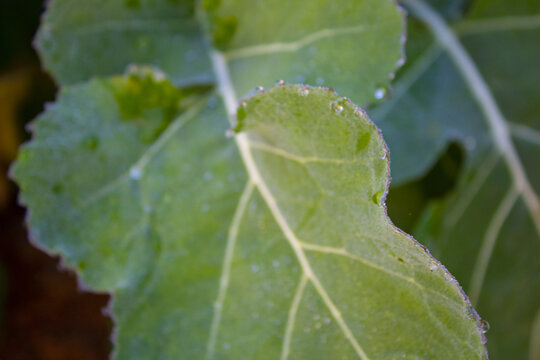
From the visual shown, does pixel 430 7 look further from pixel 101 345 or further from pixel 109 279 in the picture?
pixel 101 345

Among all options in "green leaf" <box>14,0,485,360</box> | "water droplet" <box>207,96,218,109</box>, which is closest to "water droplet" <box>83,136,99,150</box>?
"green leaf" <box>14,0,485,360</box>

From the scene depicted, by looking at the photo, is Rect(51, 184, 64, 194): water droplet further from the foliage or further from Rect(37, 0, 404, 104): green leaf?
Rect(37, 0, 404, 104): green leaf

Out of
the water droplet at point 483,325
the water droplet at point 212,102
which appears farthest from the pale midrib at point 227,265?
the water droplet at point 483,325

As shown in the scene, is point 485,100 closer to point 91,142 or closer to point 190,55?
point 190,55

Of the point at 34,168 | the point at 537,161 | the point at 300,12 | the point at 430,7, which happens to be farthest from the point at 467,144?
the point at 34,168

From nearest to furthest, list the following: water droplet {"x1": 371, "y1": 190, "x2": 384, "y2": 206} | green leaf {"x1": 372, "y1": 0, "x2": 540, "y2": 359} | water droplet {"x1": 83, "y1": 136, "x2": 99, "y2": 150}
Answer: water droplet {"x1": 371, "y1": 190, "x2": 384, "y2": 206} → water droplet {"x1": 83, "y1": 136, "x2": 99, "y2": 150} → green leaf {"x1": 372, "y1": 0, "x2": 540, "y2": 359}

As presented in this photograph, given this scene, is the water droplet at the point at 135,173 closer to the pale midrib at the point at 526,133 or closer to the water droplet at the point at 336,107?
the water droplet at the point at 336,107
